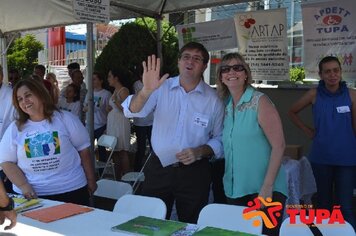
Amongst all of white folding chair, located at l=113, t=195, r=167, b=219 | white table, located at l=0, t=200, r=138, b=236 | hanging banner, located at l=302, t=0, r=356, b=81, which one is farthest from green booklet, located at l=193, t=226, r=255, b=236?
hanging banner, located at l=302, t=0, r=356, b=81

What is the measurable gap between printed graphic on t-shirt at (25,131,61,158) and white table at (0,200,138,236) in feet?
1.90

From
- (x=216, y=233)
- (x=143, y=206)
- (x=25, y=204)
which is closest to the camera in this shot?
(x=216, y=233)

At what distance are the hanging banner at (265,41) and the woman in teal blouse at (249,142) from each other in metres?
3.38

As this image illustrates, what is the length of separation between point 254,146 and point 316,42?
3301mm

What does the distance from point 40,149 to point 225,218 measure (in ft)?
4.09

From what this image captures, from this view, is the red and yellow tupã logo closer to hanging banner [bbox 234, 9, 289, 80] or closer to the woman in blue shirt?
the woman in blue shirt

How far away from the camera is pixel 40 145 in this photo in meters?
2.65

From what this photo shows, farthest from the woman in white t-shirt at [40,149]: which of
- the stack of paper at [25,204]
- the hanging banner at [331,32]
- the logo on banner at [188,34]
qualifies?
the logo on banner at [188,34]

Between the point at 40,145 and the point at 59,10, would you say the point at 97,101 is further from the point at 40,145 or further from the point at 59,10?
the point at 40,145

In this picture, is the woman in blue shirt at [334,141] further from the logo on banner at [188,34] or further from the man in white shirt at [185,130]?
the logo on banner at [188,34]

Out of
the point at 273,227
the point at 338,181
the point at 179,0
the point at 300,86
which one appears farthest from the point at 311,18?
the point at 273,227

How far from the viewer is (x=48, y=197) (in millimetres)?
2701

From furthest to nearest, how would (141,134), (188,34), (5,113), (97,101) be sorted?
1. (188,34)
2. (141,134)
3. (97,101)
4. (5,113)

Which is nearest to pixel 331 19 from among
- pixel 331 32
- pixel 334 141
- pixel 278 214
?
pixel 331 32
